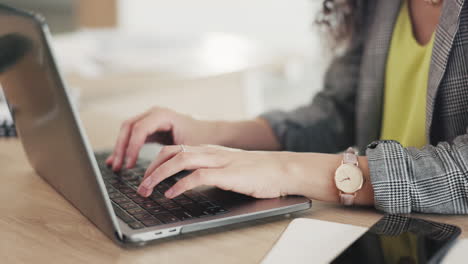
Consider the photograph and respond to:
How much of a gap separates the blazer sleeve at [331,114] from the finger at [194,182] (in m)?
0.45

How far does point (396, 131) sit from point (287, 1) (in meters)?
2.52

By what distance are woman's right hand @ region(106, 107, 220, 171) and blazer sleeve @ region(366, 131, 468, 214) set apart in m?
0.36

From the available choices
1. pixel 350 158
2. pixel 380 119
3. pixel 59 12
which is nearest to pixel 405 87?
pixel 380 119

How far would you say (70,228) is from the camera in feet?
2.29

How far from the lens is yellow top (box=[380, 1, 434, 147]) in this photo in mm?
1042

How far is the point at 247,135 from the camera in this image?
1.08m

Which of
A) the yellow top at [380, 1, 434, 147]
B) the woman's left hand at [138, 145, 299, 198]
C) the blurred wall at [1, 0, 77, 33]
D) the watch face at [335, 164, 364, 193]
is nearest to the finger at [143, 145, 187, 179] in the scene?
the woman's left hand at [138, 145, 299, 198]

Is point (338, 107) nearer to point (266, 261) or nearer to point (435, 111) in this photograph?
Result: point (435, 111)

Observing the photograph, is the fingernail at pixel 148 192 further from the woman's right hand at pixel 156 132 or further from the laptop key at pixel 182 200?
the woman's right hand at pixel 156 132

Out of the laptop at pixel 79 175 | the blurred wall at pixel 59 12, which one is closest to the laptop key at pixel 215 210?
the laptop at pixel 79 175

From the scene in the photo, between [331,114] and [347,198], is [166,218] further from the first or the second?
[331,114]

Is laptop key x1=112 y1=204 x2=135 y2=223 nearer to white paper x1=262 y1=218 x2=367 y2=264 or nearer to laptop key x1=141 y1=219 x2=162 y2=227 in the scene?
laptop key x1=141 y1=219 x2=162 y2=227

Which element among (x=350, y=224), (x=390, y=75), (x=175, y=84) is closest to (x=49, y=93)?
(x=350, y=224)

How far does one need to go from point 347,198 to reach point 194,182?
0.20 metres
